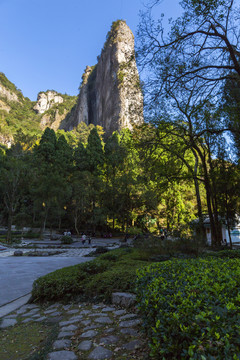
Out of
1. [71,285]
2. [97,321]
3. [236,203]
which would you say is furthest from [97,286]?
[236,203]

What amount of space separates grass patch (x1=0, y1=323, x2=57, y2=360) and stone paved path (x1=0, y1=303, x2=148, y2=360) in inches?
4.1

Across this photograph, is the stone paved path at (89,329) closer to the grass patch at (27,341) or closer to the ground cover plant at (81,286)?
the grass patch at (27,341)

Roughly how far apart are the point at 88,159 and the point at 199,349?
35.9m

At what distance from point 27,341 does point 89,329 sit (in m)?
0.77

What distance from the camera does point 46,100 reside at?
118688 millimetres

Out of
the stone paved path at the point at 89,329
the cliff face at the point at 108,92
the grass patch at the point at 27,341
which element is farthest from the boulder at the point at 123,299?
the cliff face at the point at 108,92

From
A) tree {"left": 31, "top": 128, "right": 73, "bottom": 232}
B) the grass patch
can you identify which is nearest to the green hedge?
the grass patch

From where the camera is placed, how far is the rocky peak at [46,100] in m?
115

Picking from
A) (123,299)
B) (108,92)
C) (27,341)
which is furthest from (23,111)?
(27,341)

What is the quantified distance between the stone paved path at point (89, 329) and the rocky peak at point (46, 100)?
397 feet

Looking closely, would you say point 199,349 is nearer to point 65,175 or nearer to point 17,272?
point 17,272

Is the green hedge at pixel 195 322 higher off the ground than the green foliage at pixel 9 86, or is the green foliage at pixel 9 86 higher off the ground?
the green foliage at pixel 9 86

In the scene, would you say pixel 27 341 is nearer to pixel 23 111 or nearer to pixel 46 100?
pixel 23 111

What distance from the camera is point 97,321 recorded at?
328 cm
